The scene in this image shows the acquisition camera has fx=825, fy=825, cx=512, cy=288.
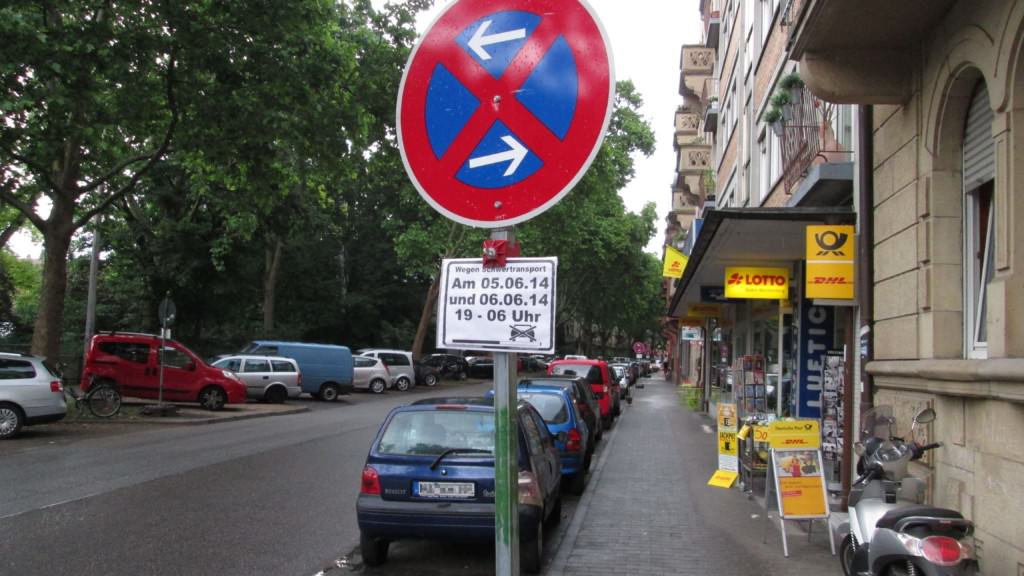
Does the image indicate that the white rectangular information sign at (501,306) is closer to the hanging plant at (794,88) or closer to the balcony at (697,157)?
the hanging plant at (794,88)

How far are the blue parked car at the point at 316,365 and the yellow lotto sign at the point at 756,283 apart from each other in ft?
63.5

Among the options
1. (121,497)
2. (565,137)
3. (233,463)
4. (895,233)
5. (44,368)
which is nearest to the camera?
(565,137)

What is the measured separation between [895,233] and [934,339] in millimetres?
1406

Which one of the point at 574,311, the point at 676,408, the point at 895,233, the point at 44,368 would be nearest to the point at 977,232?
the point at 895,233

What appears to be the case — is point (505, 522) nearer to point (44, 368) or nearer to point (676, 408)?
point (44, 368)

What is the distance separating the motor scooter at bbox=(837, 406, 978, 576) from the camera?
4254mm

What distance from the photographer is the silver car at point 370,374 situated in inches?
1382

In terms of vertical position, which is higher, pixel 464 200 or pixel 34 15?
pixel 34 15

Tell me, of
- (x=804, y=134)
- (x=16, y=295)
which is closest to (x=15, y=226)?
(x=804, y=134)

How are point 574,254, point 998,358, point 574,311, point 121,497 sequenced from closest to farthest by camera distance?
1. point 998,358
2. point 121,497
3. point 574,254
4. point 574,311

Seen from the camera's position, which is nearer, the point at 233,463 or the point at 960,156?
the point at 960,156

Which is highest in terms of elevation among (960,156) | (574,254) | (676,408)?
(574,254)

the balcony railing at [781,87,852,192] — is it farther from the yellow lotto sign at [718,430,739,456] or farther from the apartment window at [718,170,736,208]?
the apartment window at [718,170,736,208]

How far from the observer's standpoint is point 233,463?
517 inches
